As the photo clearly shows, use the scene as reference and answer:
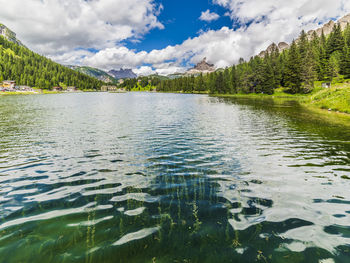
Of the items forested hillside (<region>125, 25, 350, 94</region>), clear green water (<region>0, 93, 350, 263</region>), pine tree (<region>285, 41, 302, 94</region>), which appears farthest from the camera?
pine tree (<region>285, 41, 302, 94</region>)

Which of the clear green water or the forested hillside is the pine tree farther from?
the clear green water

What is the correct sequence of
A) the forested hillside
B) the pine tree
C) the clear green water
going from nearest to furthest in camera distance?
the clear green water
the forested hillside
the pine tree

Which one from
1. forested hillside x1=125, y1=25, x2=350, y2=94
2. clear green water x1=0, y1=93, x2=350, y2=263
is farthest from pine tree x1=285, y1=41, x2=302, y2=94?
clear green water x1=0, y1=93, x2=350, y2=263

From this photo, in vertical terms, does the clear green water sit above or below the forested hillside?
below

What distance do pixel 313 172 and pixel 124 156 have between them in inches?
563

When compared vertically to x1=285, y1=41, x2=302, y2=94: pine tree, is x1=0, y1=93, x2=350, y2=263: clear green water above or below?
below

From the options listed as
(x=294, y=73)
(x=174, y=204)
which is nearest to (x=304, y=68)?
(x=294, y=73)

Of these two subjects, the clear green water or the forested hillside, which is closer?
the clear green water

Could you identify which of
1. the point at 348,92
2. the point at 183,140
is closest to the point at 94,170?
the point at 183,140

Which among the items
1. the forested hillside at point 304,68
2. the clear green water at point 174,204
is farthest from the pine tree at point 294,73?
the clear green water at point 174,204

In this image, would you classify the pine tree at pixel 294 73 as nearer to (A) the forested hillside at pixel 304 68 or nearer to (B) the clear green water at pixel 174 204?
(A) the forested hillside at pixel 304 68

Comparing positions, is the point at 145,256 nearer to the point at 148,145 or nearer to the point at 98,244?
the point at 98,244

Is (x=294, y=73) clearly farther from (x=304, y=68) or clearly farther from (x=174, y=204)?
(x=174, y=204)

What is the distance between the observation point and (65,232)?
688 cm
